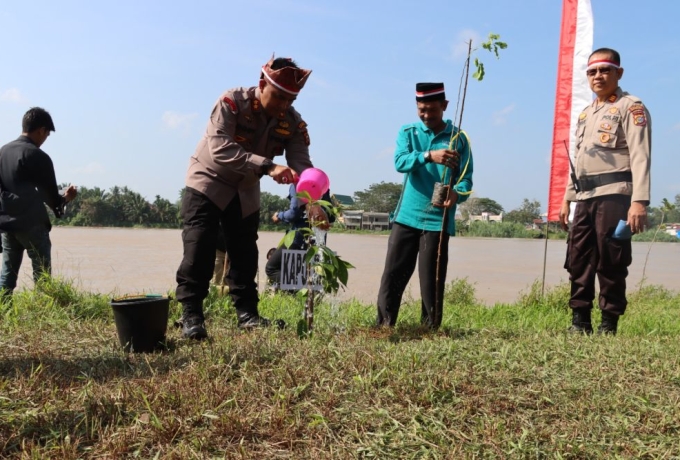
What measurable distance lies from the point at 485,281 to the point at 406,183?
20.3 ft

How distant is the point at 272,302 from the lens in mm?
5355

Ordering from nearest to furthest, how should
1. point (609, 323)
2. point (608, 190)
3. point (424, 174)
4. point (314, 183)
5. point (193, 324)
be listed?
point (314, 183), point (193, 324), point (608, 190), point (609, 323), point (424, 174)

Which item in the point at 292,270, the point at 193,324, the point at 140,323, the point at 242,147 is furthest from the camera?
the point at 292,270

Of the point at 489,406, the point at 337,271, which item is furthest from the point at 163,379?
the point at 489,406

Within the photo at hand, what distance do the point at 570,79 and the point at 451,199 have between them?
3.59 meters

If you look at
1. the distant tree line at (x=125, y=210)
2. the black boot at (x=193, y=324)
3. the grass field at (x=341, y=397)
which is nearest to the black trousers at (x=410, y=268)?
the grass field at (x=341, y=397)

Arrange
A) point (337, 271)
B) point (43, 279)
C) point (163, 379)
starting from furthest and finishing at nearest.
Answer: point (43, 279) < point (337, 271) < point (163, 379)

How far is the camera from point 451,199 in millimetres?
3695

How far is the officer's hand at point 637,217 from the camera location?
11.6 feet

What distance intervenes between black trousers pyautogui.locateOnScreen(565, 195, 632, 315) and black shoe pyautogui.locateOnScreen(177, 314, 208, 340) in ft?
8.63

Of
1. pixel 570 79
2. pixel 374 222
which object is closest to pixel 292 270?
pixel 570 79

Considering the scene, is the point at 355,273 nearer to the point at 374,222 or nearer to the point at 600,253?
the point at 600,253

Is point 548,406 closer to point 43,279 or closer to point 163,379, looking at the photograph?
point 163,379

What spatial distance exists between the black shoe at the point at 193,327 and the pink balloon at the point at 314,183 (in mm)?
1043
